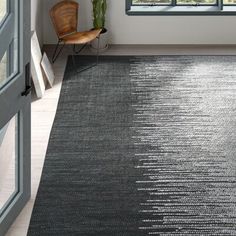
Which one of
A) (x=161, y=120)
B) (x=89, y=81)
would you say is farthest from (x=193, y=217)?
(x=89, y=81)

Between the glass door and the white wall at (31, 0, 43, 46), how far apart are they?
3.42 meters

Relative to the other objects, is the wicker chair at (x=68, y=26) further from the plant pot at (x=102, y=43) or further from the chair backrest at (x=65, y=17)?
the plant pot at (x=102, y=43)

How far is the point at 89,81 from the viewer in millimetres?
9109

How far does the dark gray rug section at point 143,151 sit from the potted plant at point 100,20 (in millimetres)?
310

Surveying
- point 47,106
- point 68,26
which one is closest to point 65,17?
point 68,26

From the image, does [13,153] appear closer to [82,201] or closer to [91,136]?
[82,201]

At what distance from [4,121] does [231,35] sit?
18.2 feet

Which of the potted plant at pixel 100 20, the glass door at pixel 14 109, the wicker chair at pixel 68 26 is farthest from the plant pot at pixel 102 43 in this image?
the glass door at pixel 14 109

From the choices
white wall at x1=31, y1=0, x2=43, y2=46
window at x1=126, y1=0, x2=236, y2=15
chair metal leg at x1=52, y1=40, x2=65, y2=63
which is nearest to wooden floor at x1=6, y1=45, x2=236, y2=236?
chair metal leg at x1=52, y1=40, x2=65, y2=63

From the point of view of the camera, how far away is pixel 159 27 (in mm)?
10359

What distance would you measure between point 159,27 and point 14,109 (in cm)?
502

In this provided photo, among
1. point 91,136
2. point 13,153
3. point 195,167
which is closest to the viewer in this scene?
point 13,153

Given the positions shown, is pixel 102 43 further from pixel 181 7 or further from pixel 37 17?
pixel 181 7

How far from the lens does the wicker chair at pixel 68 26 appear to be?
9516 millimetres
